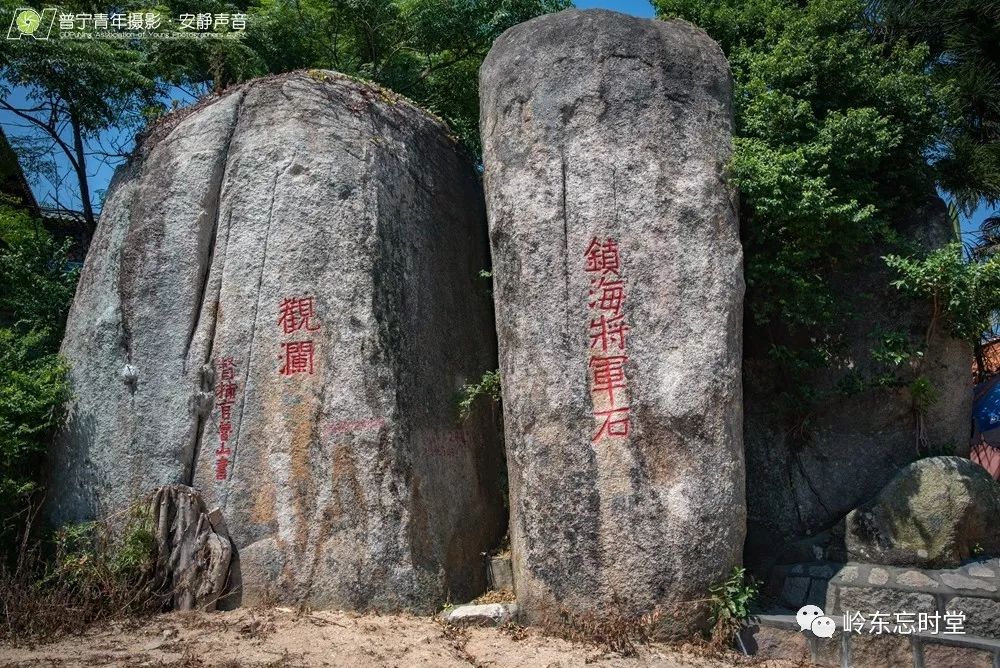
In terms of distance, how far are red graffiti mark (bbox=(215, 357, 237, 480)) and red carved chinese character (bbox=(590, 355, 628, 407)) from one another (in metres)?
3.31

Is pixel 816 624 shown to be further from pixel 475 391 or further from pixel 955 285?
pixel 475 391

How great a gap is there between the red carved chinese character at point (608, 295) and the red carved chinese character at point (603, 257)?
99mm

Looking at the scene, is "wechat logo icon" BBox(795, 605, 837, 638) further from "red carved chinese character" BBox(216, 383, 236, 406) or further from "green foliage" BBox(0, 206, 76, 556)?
"green foliage" BBox(0, 206, 76, 556)

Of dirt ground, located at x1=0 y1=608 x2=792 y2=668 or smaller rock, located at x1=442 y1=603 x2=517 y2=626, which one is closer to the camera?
dirt ground, located at x1=0 y1=608 x2=792 y2=668

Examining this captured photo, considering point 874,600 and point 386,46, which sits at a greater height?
point 386,46

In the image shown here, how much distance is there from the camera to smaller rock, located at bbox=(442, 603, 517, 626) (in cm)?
636

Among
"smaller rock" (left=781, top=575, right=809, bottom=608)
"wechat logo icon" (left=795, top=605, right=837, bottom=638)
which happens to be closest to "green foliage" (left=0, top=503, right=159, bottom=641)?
"wechat logo icon" (left=795, top=605, right=837, bottom=638)

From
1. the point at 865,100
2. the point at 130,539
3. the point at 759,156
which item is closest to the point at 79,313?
the point at 130,539

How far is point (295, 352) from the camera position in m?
7.13

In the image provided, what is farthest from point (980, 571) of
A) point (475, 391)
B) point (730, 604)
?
point (475, 391)

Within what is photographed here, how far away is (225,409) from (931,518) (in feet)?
20.3

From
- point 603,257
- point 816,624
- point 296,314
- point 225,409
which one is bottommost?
point 816,624

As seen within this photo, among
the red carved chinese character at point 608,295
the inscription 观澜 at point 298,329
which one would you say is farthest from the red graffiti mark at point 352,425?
the red carved chinese character at point 608,295

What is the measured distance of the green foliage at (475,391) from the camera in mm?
7488
